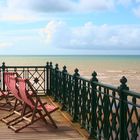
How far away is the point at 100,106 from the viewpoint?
7.84 metres

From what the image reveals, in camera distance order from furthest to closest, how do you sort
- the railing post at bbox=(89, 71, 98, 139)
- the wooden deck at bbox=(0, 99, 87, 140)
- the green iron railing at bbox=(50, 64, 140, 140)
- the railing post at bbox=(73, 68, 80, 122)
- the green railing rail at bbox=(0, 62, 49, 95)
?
the green railing rail at bbox=(0, 62, 49, 95), the railing post at bbox=(73, 68, 80, 122), the wooden deck at bbox=(0, 99, 87, 140), the railing post at bbox=(89, 71, 98, 139), the green iron railing at bbox=(50, 64, 140, 140)

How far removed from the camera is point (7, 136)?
8.69 meters

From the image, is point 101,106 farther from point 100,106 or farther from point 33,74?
point 33,74

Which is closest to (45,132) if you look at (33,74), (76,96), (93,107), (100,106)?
(93,107)

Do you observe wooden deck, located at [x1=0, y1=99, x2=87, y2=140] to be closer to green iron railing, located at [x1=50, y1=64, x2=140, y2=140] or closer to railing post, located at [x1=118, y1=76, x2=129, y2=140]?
green iron railing, located at [x1=50, y1=64, x2=140, y2=140]

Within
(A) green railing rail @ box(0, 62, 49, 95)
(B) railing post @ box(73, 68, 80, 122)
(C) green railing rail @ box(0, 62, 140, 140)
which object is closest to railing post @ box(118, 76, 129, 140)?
(C) green railing rail @ box(0, 62, 140, 140)

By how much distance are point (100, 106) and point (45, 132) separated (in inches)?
69.4

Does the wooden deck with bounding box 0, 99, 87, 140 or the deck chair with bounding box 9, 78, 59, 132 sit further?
the deck chair with bounding box 9, 78, 59, 132

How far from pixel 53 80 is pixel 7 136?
593 centimetres

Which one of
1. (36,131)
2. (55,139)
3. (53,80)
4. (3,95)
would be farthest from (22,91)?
(53,80)

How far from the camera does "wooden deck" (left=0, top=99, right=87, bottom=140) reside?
8.59 m

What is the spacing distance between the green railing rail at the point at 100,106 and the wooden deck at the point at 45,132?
0.25 m

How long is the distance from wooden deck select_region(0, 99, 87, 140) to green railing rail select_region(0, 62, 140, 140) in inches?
9.7

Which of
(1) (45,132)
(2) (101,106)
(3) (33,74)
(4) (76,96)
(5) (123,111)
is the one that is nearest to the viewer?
(5) (123,111)
